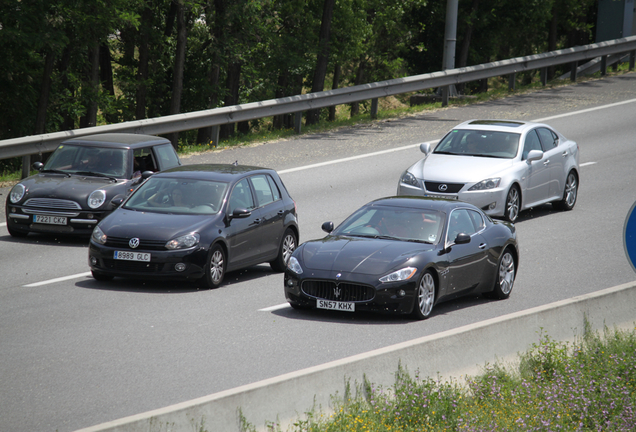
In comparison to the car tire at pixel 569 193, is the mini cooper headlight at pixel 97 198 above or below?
above

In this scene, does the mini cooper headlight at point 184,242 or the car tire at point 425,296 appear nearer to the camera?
the car tire at point 425,296

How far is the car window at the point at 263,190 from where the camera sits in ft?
43.0

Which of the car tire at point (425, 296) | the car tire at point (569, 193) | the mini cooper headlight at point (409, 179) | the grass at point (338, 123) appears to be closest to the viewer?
the car tire at point (425, 296)

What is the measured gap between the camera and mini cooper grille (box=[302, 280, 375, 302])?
9875 millimetres

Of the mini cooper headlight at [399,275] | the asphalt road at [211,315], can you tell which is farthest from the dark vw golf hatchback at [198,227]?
the mini cooper headlight at [399,275]

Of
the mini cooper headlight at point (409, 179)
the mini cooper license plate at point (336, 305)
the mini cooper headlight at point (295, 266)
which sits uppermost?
the mini cooper headlight at point (409, 179)

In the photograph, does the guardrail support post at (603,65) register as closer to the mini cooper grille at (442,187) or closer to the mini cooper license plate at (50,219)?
the mini cooper grille at (442,187)

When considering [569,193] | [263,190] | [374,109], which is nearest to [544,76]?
[374,109]

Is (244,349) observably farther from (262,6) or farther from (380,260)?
(262,6)

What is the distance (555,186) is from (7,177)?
12.0m

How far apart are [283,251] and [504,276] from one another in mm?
3533

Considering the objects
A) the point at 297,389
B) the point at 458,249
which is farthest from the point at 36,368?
the point at 458,249

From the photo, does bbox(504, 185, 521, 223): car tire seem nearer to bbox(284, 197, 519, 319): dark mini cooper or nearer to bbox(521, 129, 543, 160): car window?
bbox(521, 129, 543, 160): car window

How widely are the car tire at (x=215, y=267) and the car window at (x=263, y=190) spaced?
145 centimetres
